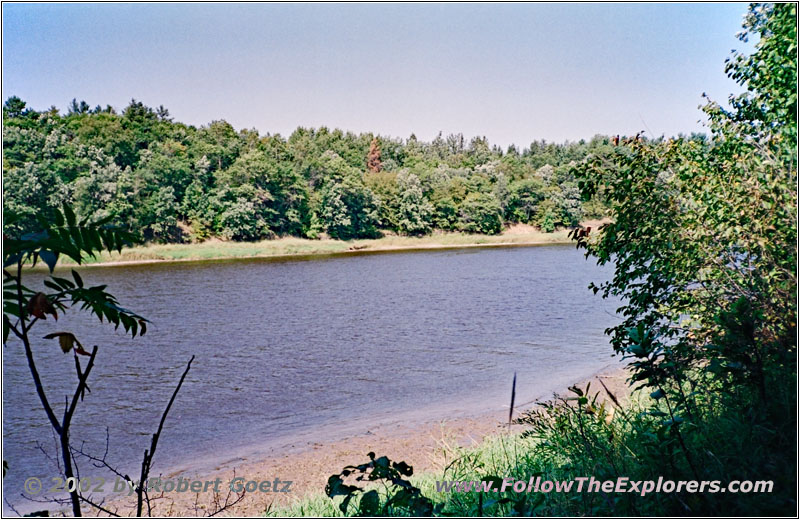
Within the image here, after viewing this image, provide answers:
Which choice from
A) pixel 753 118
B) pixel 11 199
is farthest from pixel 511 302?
pixel 11 199

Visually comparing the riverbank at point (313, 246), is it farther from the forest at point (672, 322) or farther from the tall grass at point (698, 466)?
the tall grass at point (698, 466)

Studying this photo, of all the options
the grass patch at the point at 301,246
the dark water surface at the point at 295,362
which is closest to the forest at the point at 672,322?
the dark water surface at the point at 295,362

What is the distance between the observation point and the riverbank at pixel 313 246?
40.5m

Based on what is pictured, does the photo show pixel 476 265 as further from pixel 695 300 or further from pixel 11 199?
pixel 695 300

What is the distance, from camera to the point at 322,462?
757 cm

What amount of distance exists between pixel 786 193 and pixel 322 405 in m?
7.74

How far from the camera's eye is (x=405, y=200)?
5838 cm

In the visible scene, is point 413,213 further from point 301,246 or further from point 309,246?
point 301,246

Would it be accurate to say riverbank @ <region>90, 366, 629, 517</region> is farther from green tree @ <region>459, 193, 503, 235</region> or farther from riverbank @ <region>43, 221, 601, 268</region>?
green tree @ <region>459, 193, 503, 235</region>

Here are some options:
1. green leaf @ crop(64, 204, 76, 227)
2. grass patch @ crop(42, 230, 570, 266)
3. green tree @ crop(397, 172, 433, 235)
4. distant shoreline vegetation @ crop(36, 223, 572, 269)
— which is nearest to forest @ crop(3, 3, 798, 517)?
green leaf @ crop(64, 204, 76, 227)

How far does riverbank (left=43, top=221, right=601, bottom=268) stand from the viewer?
40531mm

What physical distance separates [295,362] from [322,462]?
6152mm

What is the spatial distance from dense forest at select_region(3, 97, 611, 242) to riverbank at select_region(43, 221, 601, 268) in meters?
1.20

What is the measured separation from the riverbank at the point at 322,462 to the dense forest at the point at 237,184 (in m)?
30.8
